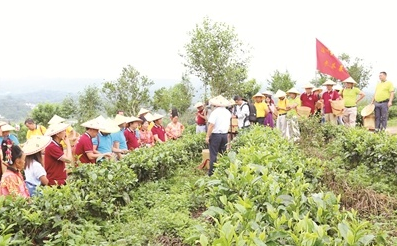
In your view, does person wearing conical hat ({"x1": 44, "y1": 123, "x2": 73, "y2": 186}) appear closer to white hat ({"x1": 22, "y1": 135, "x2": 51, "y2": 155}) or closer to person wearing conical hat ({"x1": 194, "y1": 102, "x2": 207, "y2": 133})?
white hat ({"x1": 22, "y1": 135, "x2": 51, "y2": 155})

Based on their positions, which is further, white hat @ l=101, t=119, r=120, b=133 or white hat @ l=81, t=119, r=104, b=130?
white hat @ l=101, t=119, r=120, b=133

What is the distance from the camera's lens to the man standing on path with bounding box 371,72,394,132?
9.36 m

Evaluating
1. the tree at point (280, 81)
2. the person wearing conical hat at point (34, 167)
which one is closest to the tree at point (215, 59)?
the tree at point (280, 81)

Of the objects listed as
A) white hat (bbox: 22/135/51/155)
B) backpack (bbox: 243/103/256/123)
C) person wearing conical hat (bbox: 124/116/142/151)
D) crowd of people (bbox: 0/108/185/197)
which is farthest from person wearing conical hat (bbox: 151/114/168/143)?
white hat (bbox: 22/135/51/155)

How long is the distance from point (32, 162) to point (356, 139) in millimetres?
5215

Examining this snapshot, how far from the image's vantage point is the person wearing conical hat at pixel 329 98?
410 inches

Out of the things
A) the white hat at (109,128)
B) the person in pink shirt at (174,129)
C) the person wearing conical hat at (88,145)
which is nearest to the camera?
the person wearing conical hat at (88,145)

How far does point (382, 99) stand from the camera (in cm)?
954

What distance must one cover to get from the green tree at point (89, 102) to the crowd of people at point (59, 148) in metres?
32.1

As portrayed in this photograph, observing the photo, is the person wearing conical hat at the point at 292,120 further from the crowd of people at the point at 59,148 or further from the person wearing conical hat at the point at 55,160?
the person wearing conical hat at the point at 55,160

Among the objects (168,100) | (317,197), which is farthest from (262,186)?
(168,100)

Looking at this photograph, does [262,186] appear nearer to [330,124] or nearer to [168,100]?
[330,124]

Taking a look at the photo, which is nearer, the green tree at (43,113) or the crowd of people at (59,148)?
the crowd of people at (59,148)

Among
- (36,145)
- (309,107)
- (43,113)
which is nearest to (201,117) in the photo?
(309,107)
